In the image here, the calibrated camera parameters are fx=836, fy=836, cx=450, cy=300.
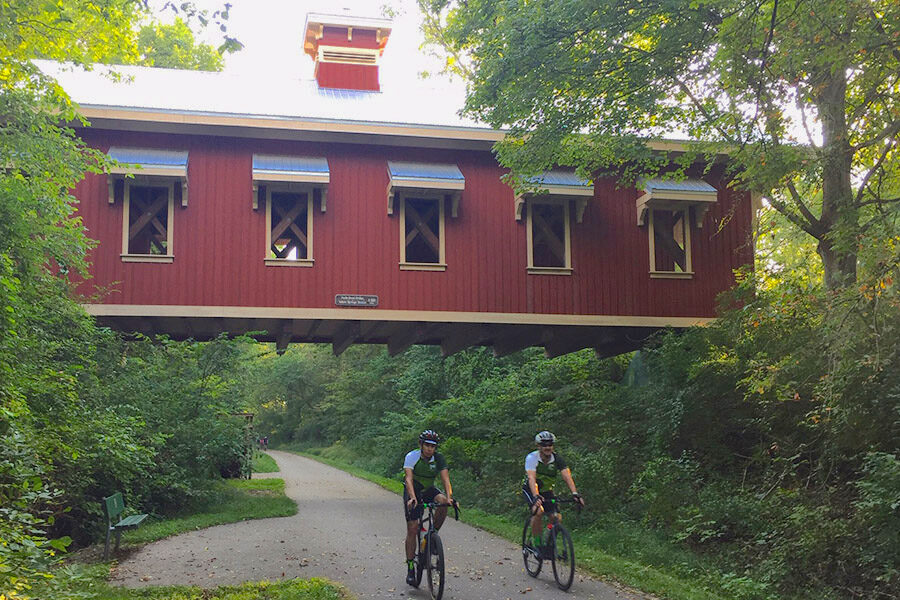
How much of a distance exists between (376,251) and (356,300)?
1.13 metres

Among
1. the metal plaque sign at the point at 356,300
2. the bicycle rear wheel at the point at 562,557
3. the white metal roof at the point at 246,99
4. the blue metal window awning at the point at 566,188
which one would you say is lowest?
the bicycle rear wheel at the point at 562,557

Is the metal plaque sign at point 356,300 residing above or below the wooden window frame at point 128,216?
below

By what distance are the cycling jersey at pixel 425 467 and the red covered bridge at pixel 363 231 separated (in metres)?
8.09

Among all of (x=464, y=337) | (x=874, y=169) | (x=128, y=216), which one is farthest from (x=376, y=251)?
(x=874, y=169)

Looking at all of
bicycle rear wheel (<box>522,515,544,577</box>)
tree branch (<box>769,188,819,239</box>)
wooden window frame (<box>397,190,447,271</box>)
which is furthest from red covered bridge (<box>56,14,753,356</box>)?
bicycle rear wheel (<box>522,515,544,577</box>)

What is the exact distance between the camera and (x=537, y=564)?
31.1 ft

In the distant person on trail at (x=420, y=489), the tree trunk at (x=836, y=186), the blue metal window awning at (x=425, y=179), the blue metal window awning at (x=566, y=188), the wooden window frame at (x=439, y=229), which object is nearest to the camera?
the distant person on trail at (x=420, y=489)

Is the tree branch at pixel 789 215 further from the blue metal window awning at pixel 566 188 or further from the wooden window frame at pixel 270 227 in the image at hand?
the wooden window frame at pixel 270 227

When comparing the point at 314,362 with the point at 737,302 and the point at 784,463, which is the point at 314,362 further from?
the point at 784,463

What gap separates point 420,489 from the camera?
887 cm

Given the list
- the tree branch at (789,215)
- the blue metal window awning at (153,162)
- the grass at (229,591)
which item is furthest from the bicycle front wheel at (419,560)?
the blue metal window awning at (153,162)

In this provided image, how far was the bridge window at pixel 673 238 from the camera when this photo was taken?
18.2 metres

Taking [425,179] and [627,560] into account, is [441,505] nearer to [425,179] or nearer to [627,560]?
[627,560]

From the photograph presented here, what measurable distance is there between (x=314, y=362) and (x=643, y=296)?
37946mm
